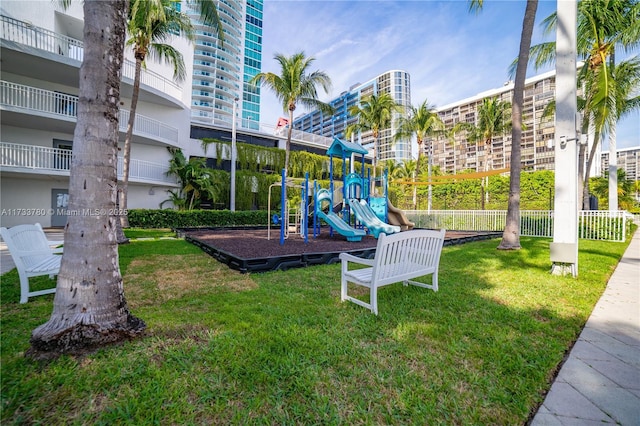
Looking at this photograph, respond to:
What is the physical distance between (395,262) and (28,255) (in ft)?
16.9

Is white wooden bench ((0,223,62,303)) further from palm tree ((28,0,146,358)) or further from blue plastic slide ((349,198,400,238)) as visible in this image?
blue plastic slide ((349,198,400,238))

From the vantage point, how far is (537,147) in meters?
69.6

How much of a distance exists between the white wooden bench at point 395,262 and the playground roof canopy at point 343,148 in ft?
26.0

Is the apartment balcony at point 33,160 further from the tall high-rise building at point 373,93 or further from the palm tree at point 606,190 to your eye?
the tall high-rise building at point 373,93

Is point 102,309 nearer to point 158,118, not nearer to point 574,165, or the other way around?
point 574,165

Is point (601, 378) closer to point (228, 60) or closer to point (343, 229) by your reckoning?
point (343, 229)

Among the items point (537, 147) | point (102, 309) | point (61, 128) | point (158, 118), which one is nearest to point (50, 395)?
point (102, 309)

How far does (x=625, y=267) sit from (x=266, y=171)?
73.0 ft

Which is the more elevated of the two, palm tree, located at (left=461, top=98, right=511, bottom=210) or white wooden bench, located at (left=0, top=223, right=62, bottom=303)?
palm tree, located at (left=461, top=98, right=511, bottom=210)

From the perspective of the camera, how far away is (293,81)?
18656 mm

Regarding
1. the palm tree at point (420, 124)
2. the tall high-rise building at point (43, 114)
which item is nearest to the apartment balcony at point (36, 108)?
the tall high-rise building at point (43, 114)

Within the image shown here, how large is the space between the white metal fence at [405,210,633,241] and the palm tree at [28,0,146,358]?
15800mm

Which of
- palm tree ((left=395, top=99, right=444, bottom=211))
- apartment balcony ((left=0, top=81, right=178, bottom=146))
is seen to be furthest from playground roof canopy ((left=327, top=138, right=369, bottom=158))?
palm tree ((left=395, top=99, right=444, bottom=211))

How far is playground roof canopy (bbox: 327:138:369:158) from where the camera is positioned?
11.6 meters
